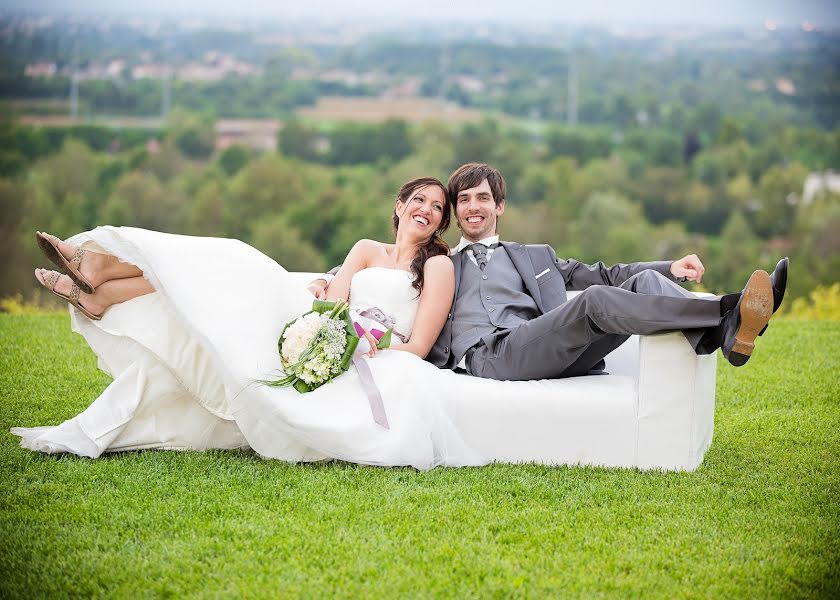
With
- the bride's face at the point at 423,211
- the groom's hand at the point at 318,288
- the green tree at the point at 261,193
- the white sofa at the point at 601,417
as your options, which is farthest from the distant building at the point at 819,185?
the white sofa at the point at 601,417

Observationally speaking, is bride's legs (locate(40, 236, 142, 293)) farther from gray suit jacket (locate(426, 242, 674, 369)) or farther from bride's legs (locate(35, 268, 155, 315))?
gray suit jacket (locate(426, 242, 674, 369))

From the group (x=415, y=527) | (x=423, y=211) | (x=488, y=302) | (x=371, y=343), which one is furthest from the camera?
(x=423, y=211)

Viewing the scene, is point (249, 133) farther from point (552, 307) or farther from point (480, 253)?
point (552, 307)

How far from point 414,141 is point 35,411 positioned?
32.7 m

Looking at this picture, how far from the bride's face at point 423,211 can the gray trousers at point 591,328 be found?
70 cm

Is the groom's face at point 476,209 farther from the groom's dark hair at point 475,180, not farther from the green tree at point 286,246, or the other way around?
the green tree at point 286,246

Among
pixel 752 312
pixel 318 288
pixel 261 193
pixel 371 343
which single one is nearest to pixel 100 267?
pixel 318 288

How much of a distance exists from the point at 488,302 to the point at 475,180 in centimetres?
62

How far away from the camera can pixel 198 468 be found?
13.1ft

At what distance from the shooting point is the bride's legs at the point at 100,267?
13.9 ft

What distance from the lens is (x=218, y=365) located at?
3.90 metres

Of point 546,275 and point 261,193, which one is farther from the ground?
point 546,275

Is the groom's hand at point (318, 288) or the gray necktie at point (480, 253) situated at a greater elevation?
the gray necktie at point (480, 253)

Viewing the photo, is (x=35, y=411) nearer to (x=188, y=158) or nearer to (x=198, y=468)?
(x=198, y=468)
